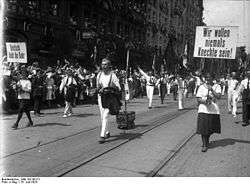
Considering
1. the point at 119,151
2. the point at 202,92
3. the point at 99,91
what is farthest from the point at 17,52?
the point at 202,92

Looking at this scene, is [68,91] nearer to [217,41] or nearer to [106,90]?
[106,90]

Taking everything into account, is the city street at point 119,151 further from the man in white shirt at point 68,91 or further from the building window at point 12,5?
the building window at point 12,5

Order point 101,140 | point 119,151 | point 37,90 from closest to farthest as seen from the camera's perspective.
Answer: point 119,151 → point 101,140 → point 37,90

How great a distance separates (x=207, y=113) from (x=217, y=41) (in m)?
4.56

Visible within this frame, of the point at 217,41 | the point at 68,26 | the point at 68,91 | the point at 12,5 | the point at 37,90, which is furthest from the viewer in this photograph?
the point at 68,26

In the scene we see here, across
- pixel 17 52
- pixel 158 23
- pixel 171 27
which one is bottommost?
pixel 17 52

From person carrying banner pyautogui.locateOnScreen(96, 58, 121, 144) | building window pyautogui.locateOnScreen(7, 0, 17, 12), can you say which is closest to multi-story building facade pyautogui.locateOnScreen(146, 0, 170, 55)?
building window pyautogui.locateOnScreen(7, 0, 17, 12)

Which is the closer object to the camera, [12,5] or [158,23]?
[12,5]

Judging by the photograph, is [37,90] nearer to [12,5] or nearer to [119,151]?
[119,151]

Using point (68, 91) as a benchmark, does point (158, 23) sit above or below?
above

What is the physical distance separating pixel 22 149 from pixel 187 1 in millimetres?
70145

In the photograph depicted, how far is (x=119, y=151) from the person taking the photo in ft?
30.6

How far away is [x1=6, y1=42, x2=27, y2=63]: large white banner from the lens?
15.0 meters

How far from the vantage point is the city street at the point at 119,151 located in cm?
758
